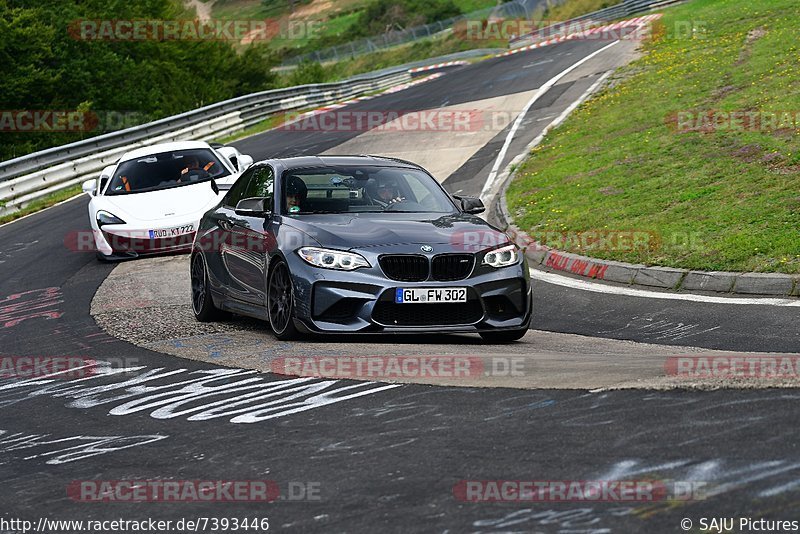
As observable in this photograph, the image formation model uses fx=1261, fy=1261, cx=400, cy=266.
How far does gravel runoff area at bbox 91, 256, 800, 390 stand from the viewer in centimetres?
737

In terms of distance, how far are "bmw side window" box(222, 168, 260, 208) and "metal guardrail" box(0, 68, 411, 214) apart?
14.9m

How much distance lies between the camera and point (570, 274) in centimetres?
1477

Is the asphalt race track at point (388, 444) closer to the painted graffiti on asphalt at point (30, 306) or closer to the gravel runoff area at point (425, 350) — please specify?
the gravel runoff area at point (425, 350)

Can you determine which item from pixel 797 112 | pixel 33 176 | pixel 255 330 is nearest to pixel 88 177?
pixel 33 176

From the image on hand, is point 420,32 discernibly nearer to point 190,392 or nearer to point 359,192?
point 359,192

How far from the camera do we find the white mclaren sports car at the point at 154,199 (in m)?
17.8

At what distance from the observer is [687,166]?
18.6m

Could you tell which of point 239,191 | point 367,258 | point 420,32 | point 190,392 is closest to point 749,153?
point 239,191

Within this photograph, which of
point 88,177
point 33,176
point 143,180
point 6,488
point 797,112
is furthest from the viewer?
point 88,177

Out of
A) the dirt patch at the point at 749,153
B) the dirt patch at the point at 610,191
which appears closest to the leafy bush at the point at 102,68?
the dirt patch at the point at 610,191

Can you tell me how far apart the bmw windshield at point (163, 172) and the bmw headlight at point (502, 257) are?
9360 mm

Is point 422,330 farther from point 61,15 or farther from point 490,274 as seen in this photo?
point 61,15

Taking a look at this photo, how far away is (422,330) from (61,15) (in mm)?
44354

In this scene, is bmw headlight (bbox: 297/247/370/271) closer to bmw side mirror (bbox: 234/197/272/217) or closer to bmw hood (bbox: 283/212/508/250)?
bmw hood (bbox: 283/212/508/250)
